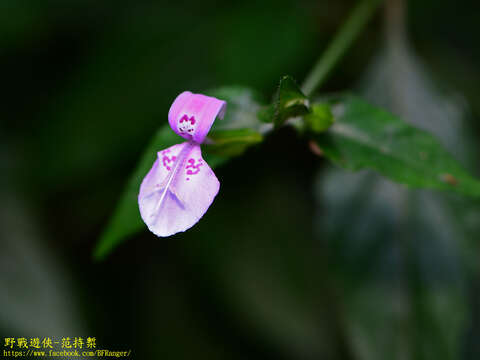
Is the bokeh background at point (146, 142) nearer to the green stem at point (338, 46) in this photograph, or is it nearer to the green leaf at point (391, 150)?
the green stem at point (338, 46)

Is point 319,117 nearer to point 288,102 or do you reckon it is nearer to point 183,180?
point 288,102

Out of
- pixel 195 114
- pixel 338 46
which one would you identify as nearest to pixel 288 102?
pixel 195 114

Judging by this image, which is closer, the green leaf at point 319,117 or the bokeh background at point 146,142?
the green leaf at point 319,117

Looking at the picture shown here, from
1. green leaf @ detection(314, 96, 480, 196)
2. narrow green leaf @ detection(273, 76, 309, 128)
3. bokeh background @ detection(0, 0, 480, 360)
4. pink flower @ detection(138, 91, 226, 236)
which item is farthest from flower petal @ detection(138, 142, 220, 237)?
bokeh background @ detection(0, 0, 480, 360)

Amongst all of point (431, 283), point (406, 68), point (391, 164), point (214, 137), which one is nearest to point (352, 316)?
point (431, 283)

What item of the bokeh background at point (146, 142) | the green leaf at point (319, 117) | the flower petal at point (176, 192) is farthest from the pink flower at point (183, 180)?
the bokeh background at point (146, 142)

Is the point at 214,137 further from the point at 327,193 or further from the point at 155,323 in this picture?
the point at 155,323
